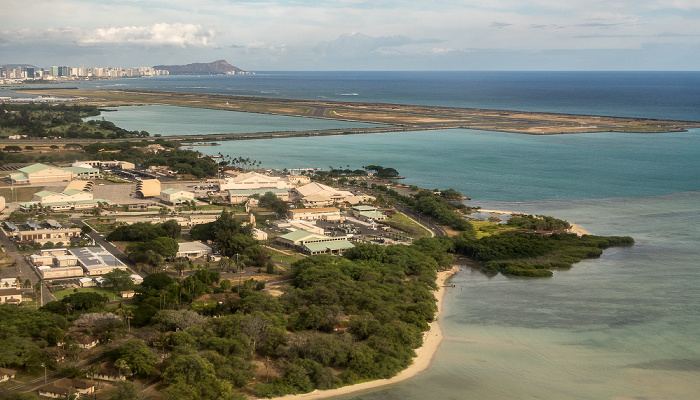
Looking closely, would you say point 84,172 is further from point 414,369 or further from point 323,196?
point 414,369

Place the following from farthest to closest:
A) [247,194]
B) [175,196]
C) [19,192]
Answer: [19,192] → [247,194] → [175,196]

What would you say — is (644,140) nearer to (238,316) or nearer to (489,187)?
(489,187)

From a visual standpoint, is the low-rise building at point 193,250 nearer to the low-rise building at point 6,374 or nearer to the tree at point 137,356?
the tree at point 137,356

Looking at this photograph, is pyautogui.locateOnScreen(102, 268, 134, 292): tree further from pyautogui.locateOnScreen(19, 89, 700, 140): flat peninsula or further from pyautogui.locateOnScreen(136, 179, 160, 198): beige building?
pyautogui.locateOnScreen(19, 89, 700, 140): flat peninsula

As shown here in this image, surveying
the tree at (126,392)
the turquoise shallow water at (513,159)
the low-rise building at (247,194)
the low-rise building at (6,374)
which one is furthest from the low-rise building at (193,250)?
the turquoise shallow water at (513,159)

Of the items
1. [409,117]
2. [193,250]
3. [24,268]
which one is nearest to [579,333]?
[193,250]

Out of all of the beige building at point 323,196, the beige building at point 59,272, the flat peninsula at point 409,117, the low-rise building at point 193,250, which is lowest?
the beige building at point 59,272
